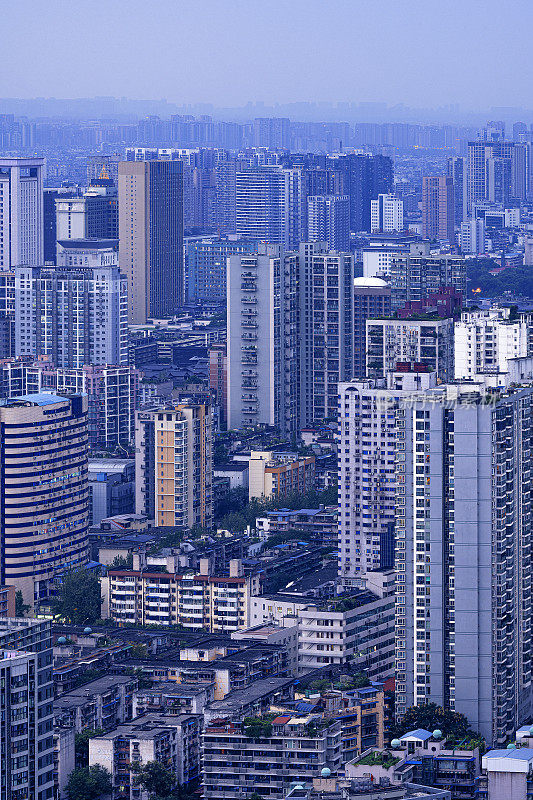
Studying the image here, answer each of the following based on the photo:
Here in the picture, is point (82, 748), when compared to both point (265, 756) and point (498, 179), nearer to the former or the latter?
point (265, 756)

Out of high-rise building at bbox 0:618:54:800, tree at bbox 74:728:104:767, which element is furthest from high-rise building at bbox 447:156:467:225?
high-rise building at bbox 0:618:54:800

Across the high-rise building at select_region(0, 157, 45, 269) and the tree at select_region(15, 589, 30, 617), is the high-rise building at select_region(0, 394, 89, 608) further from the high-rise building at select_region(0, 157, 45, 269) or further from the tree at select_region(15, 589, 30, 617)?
the high-rise building at select_region(0, 157, 45, 269)

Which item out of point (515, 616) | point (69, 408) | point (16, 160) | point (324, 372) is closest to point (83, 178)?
point (16, 160)

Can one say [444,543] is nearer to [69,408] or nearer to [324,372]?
[69,408]

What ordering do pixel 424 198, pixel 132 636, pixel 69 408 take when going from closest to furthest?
pixel 132 636
pixel 69 408
pixel 424 198

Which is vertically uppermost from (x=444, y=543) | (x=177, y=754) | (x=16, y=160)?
(x=16, y=160)

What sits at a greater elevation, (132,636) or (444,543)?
(444,543)

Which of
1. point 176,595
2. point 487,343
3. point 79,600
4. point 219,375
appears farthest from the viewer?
point 219,375

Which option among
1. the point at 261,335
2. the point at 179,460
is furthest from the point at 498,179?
the point at 179,460
